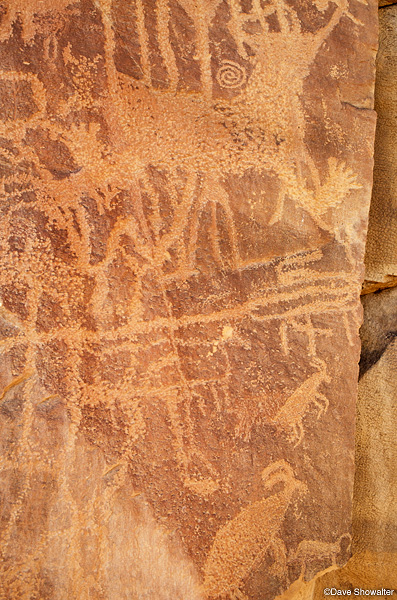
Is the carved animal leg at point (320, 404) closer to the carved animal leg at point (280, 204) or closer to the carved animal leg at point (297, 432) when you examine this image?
the carved animal leg at point (297, 432)

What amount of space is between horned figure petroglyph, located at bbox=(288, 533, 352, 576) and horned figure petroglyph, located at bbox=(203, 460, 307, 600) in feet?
0.21

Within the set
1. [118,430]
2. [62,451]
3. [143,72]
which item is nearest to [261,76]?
[143,72]

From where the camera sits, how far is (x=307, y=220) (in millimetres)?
1726

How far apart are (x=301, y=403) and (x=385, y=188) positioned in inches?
40.5

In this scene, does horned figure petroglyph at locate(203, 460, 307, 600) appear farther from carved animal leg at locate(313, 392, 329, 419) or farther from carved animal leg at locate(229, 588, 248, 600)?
carved animal leg at locate(313, 392, 329, 419)

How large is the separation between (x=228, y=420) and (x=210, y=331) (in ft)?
0.98

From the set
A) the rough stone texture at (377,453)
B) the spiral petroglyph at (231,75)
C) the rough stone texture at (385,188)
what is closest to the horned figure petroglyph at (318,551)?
the rough stone texture at (377,453)

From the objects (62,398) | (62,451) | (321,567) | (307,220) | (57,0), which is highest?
(57,0)

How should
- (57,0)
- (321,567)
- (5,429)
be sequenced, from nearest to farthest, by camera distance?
(5,429)
(57,0)
(321,567)

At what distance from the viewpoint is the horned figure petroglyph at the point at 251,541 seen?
5.12 ft

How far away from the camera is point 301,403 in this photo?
1680 mm

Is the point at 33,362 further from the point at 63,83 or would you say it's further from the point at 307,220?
the point at 307,220

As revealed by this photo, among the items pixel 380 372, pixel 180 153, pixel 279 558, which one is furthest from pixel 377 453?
pixel 180 153

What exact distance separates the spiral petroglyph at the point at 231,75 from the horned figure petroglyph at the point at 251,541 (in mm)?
1303
